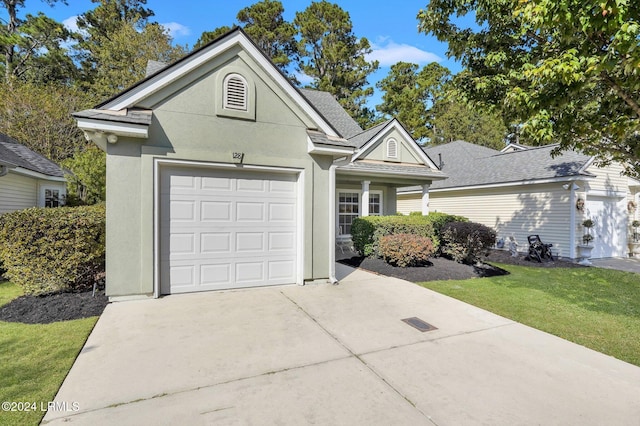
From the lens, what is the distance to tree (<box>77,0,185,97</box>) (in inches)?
840

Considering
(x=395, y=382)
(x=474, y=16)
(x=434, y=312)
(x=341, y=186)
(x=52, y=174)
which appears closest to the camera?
(x=395, y=382)

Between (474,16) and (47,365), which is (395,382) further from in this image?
(474,16)

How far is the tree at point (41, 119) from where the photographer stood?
1571cm

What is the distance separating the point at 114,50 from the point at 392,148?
21.5 meters

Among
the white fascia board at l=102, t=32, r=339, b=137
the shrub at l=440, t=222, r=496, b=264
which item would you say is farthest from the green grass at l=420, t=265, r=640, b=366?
the white fascia board at l=102, t=32, r=339, b=137

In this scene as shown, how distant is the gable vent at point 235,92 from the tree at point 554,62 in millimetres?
4718

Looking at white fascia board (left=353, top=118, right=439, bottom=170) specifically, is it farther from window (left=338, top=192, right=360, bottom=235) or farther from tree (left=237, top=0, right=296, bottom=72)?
tree (left=237, top=0, right=296, bottom=72)

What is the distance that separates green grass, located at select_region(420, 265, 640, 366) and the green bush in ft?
24.6

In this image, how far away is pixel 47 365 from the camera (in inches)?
138

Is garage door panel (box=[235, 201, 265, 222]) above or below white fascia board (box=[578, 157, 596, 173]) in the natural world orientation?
below

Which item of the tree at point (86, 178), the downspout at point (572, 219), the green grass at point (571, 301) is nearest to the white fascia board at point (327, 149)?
the green grass at point (571, 301)

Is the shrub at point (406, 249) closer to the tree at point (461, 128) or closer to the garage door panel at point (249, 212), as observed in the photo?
the garage door panel at point (249, 212)

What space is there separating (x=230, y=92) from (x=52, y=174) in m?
11.2

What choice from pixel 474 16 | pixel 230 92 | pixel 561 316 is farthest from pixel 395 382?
pixel 474 16
